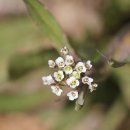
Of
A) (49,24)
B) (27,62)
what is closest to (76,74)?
(49,24)

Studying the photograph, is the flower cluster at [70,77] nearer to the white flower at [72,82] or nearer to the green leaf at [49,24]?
the white flower at [72,82]

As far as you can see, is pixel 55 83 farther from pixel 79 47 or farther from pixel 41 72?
pixel 41 72

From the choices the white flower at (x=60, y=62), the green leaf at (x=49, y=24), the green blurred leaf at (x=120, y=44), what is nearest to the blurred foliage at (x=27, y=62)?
the green blurred leaf at (x=120, y=44)

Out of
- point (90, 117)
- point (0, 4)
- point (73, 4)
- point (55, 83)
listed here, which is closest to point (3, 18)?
point (0, 4)

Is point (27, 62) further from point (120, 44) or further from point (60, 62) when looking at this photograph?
point (60, 62)

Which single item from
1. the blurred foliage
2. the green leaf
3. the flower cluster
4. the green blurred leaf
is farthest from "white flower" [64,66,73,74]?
the blurred foliage

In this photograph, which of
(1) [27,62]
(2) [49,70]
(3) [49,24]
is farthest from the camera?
(2) [49,70]
